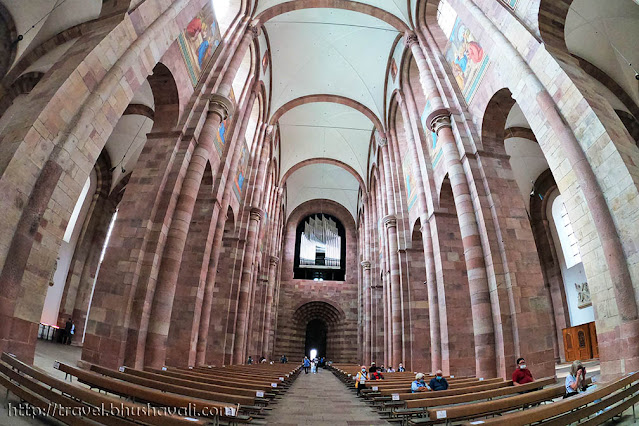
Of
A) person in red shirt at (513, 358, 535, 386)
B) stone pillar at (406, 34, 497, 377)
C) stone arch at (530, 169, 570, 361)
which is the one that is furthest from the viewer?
stone arch at (530, 169, 570, 361)

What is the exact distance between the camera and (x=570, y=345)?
15789mm

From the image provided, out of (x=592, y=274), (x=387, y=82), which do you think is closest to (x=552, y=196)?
(x=387, y=82)

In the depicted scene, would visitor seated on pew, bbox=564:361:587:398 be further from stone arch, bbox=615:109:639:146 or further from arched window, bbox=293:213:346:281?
arched window, bbox=293:213:346:281

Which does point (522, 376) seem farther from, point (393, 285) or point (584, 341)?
point (584, 341)

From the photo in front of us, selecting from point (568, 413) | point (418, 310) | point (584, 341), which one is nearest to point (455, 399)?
point (568, 413)

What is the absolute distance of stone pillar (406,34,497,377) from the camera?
329 inches

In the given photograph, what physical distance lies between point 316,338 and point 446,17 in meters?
26.8

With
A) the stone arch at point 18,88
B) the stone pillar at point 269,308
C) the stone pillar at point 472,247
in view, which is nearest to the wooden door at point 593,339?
the stone pillar at point 472,247

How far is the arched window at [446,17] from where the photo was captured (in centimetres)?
1245

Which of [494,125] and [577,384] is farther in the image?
[494,125]

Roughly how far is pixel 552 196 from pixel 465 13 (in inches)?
498

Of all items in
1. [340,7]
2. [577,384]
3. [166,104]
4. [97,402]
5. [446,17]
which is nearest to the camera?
[97,402]

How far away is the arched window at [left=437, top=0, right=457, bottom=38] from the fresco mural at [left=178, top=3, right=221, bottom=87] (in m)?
8.08

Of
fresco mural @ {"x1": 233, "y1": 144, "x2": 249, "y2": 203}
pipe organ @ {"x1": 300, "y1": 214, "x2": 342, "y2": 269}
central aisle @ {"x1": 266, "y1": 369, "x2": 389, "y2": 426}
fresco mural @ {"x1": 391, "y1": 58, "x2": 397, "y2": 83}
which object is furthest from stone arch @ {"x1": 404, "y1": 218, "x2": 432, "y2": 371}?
pipe organ @ {"x1": 300, "y1": 214, "x2": 342, "y2": 269}
